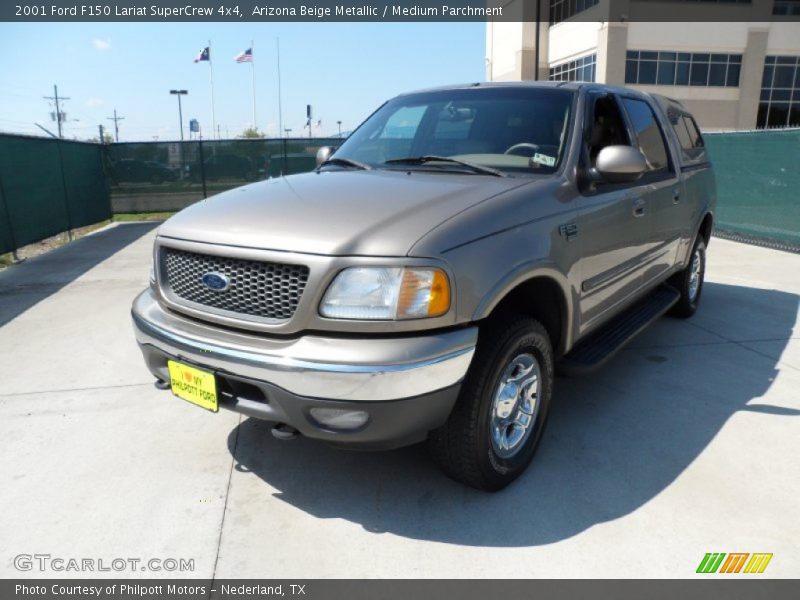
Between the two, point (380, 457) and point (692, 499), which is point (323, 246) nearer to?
point (380, 457)

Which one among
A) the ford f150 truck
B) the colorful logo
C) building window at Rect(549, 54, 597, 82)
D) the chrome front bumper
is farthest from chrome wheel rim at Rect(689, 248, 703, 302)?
building window at Rect(549, 54, 597, 82)

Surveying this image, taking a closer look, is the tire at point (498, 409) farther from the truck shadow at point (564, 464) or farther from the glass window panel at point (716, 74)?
the glass window panel at point (716, 74)

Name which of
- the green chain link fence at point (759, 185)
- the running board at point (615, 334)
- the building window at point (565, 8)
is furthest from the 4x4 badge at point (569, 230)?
the building window at point (565, 8)

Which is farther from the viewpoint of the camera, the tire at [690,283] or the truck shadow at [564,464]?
the tire at [690,283]

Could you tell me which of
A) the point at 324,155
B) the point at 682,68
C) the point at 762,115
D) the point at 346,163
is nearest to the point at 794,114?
the point at 762,115

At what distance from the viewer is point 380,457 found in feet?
10.8

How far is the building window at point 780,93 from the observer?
115ft

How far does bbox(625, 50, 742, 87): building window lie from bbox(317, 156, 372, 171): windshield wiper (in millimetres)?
34072

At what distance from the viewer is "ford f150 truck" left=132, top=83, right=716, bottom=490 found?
2381mm

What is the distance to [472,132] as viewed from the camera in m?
3.64

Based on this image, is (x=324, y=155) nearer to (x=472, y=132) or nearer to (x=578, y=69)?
(x=472, y=132)

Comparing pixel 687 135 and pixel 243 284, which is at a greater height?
pixel 687 135

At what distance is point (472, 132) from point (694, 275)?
10.5 feet

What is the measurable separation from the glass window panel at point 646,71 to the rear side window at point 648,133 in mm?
33353
